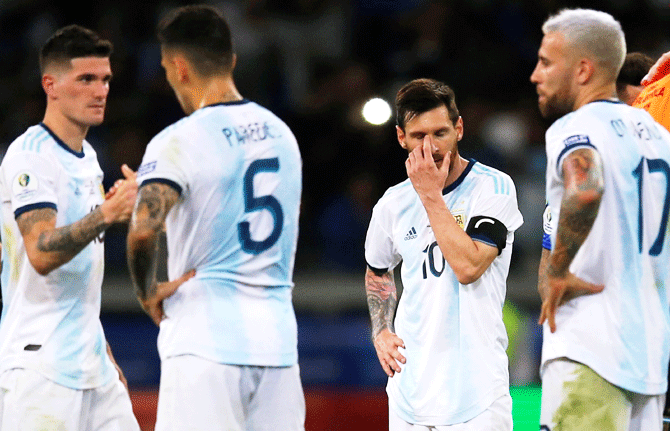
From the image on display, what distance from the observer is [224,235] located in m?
4.01

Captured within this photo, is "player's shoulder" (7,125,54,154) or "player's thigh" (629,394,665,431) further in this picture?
"player's shoulder" (7,125,54,154)

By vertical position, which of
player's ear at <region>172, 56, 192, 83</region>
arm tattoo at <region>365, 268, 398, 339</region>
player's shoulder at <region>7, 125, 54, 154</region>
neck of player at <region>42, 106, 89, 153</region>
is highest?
player's ear at <region>172, 56, 192, 83</region>

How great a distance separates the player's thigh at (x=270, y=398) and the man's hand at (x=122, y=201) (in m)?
0.99

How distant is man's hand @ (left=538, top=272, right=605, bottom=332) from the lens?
3.91 m

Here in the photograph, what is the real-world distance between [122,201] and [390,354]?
1.56 meters

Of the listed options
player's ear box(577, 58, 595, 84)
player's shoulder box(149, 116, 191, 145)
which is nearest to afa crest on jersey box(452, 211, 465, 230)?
player's ear box(577, 58, 595, 84)

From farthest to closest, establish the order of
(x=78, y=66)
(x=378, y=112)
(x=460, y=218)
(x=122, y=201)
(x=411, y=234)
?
(x=378, y=112) → (x=78, y=66) → (x=411, y=234) → (x=460, y=218) → (x=122, y=201)

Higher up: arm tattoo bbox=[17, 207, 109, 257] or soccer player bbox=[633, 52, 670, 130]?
soccer player bbox=[633, 52, 670, 130]

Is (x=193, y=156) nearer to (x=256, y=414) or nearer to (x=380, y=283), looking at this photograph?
(x=256, y=414)

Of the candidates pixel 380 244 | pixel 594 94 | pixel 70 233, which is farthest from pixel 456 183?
pixel 70 233

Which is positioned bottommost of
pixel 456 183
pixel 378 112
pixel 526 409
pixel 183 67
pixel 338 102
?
pixel 526 409

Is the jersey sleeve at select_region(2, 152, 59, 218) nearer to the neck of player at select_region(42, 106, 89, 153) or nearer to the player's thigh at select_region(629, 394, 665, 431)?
the neck of player at select_region(42, 106, 89, 153)

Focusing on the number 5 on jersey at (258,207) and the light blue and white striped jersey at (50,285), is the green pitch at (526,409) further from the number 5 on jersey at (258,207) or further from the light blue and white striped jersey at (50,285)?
the number 5 on jersey at (258,207)

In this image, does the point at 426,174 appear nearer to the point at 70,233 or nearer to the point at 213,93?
the point at 213,93
